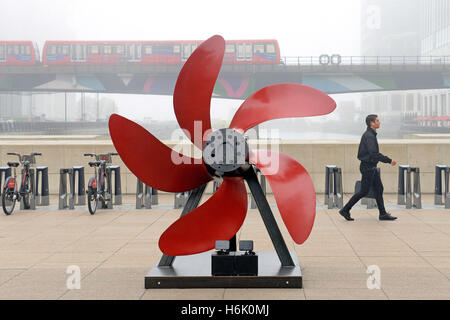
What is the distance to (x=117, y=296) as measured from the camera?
563cm

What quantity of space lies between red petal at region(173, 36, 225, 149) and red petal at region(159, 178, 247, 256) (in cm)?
59

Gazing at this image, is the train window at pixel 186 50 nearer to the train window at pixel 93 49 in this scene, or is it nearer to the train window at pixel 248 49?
the train window at pixel 248 49

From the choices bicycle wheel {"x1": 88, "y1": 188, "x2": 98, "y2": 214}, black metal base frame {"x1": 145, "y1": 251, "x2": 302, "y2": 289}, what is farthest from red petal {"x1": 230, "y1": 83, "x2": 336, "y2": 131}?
bicycle wheel {"x1": 88, "y1": 188, "x2": 98, "y2": 214}

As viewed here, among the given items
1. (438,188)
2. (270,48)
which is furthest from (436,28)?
(438,188)

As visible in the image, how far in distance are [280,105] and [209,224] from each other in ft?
4.78

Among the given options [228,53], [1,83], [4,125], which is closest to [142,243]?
[228,53]

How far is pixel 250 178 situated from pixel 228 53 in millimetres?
47340

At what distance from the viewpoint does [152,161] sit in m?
6.24

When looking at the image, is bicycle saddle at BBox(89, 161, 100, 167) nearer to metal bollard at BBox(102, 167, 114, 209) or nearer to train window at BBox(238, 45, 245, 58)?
metal bollard at BBox(102, 167, 114, 209)

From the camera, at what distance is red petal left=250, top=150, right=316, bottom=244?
18.5 feet

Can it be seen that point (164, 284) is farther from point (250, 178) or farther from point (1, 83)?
point (1, 83)

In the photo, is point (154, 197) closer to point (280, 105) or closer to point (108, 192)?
point (108, 192)

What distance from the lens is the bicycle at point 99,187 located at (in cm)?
1105

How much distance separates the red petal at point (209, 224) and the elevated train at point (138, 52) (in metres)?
44.9
